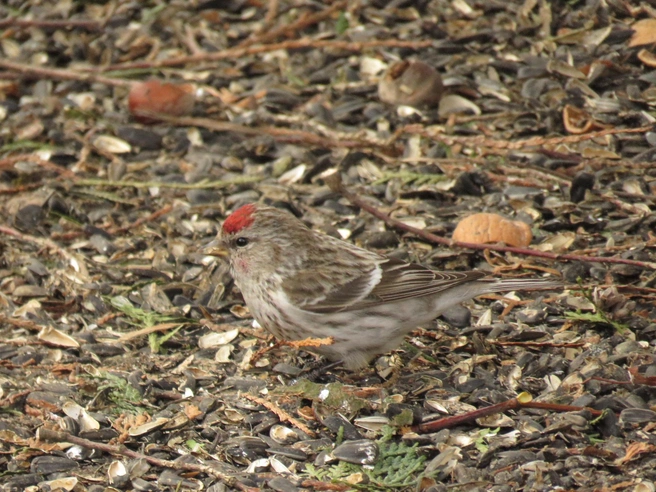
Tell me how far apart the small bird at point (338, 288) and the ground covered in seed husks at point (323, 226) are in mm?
183

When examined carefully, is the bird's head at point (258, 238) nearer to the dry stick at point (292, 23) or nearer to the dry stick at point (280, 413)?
the dry stick at point (280, 413)

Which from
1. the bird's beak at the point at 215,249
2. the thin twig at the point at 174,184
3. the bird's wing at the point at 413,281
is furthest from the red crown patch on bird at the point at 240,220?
the thin twig at the point at 174,184

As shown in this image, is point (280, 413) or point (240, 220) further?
point (240, 220)

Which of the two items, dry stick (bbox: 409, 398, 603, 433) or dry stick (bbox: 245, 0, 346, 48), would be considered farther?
dry stick (bbox: 245, 0, 346, 48)

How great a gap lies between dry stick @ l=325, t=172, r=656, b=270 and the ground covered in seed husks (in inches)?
0.6

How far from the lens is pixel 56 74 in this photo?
26.2ft

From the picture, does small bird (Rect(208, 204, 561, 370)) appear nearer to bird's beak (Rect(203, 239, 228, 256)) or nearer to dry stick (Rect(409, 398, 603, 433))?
bird's beak (Rect(203, 239, 228, 256))

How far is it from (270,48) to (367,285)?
9.64 ft

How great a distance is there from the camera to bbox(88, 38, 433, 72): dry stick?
25.5ft

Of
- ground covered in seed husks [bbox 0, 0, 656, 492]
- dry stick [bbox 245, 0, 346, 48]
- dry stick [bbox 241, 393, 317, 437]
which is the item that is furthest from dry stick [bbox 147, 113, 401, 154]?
dry stick [bbox 241, 393, 317, 437]

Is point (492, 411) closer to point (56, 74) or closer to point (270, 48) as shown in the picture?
point (270, 48)

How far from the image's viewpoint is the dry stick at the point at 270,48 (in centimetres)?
777

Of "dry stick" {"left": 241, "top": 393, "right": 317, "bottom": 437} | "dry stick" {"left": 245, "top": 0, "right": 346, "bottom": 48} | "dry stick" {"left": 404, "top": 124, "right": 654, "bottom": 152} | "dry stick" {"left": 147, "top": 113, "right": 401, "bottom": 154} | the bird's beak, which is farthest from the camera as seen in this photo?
"dry stick" {"left": 245, "top": 0, "right": 346, "bottom": 48}

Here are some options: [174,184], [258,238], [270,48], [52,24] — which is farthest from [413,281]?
[52,24]
